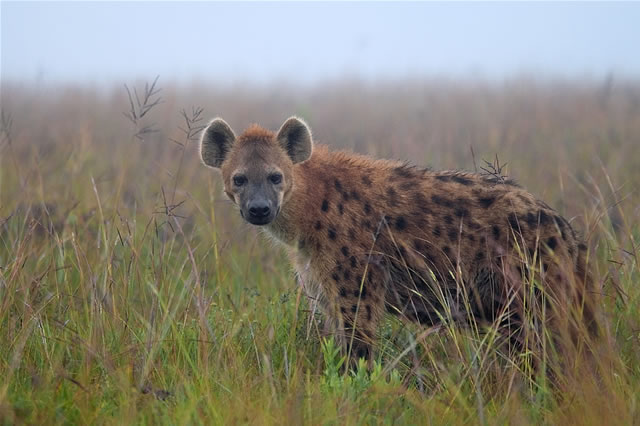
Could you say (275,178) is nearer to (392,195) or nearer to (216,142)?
(216,142)

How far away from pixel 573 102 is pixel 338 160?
→ 1091 cm

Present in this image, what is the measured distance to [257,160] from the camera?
16.3ft

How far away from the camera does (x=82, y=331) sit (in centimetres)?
428

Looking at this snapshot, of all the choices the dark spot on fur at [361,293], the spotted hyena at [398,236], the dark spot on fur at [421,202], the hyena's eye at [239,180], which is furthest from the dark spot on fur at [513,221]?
the hyena's eye at [239,180]

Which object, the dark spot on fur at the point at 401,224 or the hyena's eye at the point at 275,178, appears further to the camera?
the hyena's eye at the point at 275,178

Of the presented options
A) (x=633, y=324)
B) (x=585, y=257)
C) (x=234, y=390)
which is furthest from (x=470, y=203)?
(x=234, y=390)

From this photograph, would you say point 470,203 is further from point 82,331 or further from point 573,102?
point 573,102

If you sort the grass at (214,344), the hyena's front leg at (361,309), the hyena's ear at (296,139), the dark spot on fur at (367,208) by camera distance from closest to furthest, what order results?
the grass at (214,344) → the hyena's front leg at (361,309) → the dark spot on fur at (367,208) → the hyena's ear at (296,139)

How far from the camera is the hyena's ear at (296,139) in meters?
5.07

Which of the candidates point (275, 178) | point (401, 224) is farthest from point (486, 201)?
point (275, 178)

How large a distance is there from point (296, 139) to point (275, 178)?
0.36 metres

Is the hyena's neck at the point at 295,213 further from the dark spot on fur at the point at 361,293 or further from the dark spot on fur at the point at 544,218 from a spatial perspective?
the dark spot on fur at the point at 544,218

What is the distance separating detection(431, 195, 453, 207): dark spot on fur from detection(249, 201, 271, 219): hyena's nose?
3.26 feet

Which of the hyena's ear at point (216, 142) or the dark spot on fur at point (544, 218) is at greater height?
the hyena's ear at point (216, 142)
